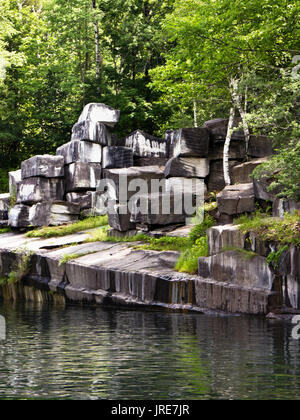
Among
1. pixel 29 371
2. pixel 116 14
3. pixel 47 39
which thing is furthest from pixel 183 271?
pixel 47 39

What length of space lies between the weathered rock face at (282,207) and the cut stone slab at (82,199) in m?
14.2

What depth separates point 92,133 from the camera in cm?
2925

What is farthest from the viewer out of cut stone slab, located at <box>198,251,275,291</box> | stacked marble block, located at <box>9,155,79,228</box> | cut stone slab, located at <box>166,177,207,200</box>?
stacked marble block, located at <box>9,155,79,228</box>

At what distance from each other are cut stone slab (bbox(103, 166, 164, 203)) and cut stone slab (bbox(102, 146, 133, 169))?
345 centimetres

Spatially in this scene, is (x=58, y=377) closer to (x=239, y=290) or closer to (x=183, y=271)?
(x=239, y=290)

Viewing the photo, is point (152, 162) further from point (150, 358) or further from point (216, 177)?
point (150, 358)

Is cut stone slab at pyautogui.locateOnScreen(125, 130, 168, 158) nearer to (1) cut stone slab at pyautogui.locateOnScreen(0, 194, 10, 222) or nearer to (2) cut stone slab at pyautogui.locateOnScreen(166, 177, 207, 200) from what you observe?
(2) cut stone slab at pyautogui.locateOnScreen(166, 177, 207, 200)

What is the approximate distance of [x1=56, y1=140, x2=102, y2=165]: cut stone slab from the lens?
29.1m

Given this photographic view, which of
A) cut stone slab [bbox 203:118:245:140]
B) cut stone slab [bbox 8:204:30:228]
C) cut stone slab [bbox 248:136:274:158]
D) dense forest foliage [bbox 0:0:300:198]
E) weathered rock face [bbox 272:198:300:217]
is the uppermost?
dense forest foliage [bbox 0:0:300:198]

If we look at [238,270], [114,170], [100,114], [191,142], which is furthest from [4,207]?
[238,270]

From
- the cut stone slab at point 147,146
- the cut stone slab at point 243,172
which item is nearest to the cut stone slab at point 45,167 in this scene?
the cut stone slab at point 147,146

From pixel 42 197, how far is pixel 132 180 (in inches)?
257

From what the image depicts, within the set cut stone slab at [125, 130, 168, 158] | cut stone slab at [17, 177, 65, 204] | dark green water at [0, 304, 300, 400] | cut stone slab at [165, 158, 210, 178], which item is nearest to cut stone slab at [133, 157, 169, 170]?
cut stone slab at [125, 130, 168, 158]

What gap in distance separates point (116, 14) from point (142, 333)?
27.1m
